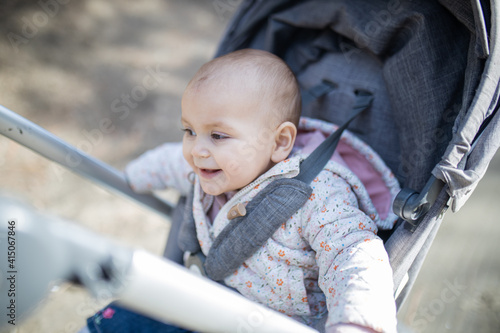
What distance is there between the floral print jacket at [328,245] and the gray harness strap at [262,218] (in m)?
0.02

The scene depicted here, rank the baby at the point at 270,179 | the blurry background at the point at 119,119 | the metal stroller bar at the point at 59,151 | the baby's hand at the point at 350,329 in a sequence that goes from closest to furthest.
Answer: the baby's hand at the point at 350,329
the baby at the point at 270,179
the metal stroller bar at the point at 59,151
the blurry background at the point at 119,119

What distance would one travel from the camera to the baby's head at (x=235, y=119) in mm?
933

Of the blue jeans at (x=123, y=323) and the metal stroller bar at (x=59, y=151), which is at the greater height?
the metal stroller bar at (x=59, y=151)

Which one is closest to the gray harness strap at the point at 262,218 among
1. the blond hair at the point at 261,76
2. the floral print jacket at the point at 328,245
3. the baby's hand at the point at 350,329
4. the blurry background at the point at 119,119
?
the floral print jacket at the point at 328,245

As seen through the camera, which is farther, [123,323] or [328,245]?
[123,323]

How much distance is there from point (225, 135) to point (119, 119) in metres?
1.53

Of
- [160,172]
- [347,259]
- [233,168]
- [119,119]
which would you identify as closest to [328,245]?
[347,259]

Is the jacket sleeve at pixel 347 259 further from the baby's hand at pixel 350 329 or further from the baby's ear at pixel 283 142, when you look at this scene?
the baby's ear at pixel 283 142

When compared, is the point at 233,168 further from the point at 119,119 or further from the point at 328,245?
the point at 119,119

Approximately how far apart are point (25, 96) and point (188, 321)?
2117mm

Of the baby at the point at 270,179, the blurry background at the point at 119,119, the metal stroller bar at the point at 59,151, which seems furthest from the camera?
the blurry background at the point at 119,119

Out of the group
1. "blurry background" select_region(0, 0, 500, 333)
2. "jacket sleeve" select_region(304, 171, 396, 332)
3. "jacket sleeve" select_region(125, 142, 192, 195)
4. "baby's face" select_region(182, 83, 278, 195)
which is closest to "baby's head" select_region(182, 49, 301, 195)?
"baby's face" select_region(182, 83, 278, 195)

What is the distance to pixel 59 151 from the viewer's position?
106cm

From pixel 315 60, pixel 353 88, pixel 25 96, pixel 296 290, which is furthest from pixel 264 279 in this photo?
pixel 25 96
